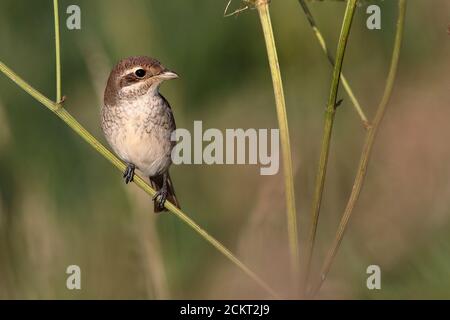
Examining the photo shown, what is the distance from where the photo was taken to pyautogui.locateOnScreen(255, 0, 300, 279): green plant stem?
3230 mm

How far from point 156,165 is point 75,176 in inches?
58.5

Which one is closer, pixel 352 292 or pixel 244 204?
pixel 352 292

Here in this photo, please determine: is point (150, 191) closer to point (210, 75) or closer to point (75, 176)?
point (75, 176)

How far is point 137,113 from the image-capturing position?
15.1 ft

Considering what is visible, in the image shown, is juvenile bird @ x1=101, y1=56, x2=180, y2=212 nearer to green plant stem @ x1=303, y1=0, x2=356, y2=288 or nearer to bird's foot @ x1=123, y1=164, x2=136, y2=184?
bird's foot @ x1=123, y1=164, x2=136, y2=184

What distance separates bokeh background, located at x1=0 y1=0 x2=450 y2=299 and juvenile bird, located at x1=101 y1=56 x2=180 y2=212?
0.55 metres

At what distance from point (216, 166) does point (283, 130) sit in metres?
3.61

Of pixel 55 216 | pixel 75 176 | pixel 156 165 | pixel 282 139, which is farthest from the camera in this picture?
pixel 75 176

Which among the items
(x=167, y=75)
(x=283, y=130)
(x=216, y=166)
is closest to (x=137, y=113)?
(x=167, y=75)

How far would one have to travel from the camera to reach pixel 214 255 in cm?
584

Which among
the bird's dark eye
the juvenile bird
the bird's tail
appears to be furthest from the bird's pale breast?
the bird's tail

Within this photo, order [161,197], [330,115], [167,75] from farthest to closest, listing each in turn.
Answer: [161,197] < [167,75] < [330,115]

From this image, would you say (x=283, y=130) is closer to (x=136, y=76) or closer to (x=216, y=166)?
(x=136, y=76)
